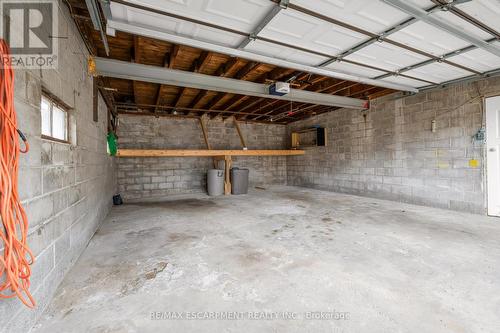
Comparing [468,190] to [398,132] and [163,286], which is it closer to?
[398,132]

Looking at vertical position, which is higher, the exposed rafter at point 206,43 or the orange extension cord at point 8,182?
the exposed rafter at point 206,43

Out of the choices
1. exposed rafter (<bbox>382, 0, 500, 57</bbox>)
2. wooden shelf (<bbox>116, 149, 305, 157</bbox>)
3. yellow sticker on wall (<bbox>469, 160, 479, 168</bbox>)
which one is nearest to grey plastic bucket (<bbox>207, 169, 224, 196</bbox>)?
wooden shelf (<bbox>116, 149, 305, 157</bbox>)

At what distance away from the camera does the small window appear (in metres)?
1.67

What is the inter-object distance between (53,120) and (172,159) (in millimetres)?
5026

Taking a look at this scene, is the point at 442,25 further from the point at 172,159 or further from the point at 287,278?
the point at 172,159

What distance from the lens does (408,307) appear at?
1.48 meters

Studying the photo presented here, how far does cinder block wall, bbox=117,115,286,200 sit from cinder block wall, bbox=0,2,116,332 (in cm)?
361

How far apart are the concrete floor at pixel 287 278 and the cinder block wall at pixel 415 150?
0.94 meters

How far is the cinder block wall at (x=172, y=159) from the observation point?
20.7ft

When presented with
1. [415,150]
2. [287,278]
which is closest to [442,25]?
[287,278]

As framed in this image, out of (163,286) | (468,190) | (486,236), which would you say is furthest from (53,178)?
(468,190)

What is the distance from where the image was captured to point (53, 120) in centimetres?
184

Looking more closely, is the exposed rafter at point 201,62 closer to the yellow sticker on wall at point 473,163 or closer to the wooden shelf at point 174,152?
the wooden shelf at point 174,152

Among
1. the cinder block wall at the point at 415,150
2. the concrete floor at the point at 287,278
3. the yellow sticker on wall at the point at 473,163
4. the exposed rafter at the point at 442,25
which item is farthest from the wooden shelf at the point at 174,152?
the exposed rafter at the point at 442,25
